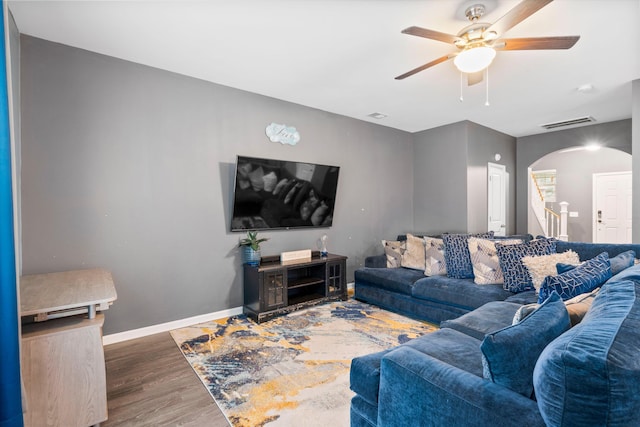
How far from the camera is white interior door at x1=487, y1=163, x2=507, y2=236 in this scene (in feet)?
18.2

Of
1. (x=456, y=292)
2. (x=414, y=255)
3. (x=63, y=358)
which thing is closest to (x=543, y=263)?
(x=456, y=292)

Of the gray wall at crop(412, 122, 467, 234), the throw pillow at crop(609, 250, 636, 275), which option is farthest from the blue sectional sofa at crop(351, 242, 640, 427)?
the gray wall at crop(412, 122, 467, 234)

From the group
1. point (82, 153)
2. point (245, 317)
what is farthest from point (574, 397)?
point (82, 153)

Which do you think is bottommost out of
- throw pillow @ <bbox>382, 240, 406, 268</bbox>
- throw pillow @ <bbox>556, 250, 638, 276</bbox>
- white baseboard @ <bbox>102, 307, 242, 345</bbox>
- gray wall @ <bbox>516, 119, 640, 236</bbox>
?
white baseboard @ <bbox>102, 307, 242, 345</bbox>

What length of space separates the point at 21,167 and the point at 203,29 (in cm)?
185

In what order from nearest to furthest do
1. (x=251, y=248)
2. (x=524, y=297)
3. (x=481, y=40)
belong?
(x=481, y=40)
(x=524, y=297)
(x=251, y=248)

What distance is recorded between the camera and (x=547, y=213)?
7.44 m

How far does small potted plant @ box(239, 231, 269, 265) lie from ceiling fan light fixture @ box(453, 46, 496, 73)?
8.65ft

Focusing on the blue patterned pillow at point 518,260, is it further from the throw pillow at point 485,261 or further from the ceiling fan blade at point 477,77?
the ceiling fan blade at point 477,77

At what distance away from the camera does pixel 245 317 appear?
3584mm

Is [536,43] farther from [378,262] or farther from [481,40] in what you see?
[378,262]

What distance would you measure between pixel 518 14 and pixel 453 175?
11.4 ft

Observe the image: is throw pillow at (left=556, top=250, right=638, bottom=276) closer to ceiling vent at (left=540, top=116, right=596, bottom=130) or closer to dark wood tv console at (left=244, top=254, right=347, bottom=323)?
dark wood tv console at (left=244, top=254, right=347, bottom=323)

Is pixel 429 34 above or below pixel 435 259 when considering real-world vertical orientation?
above
